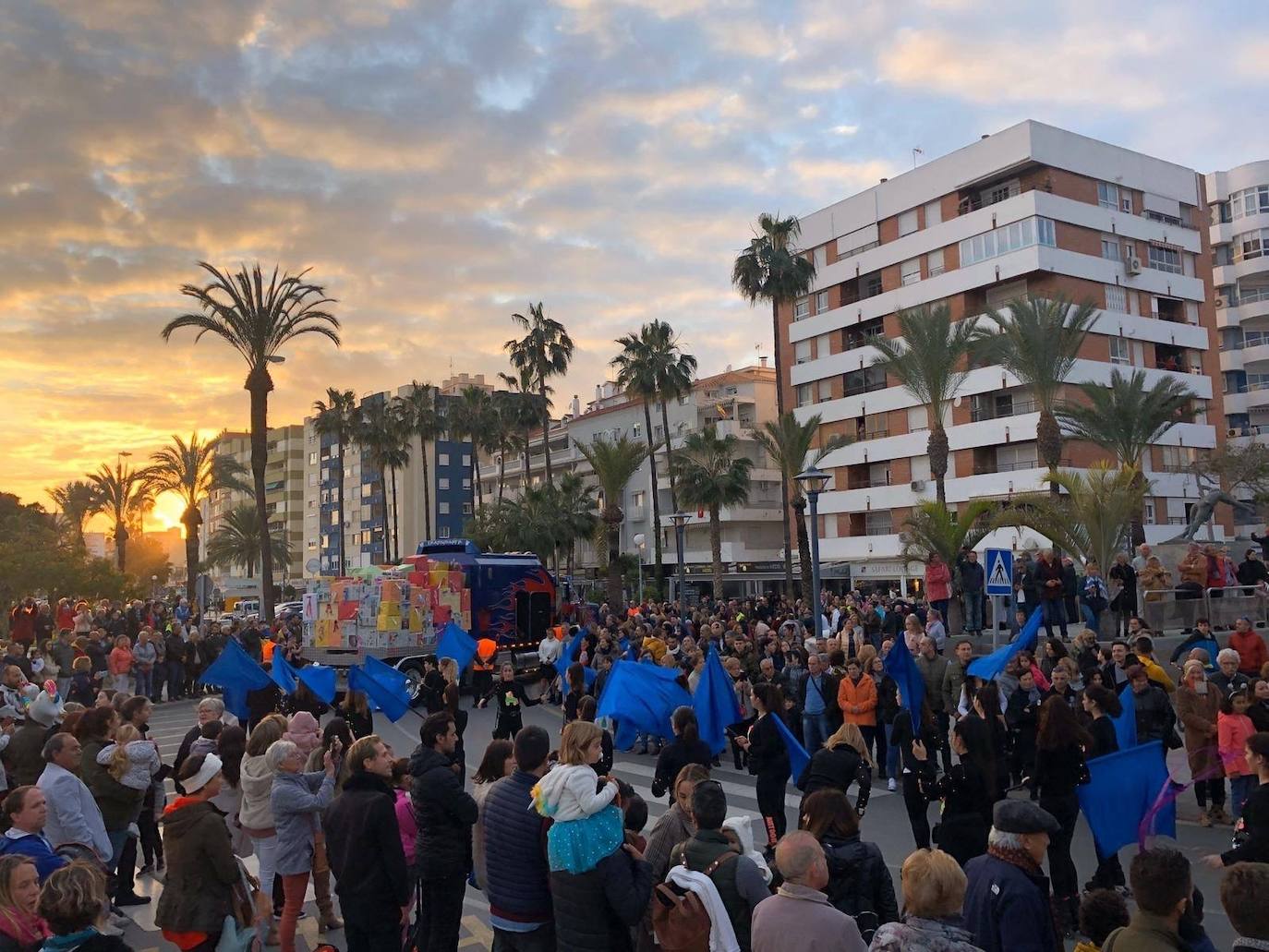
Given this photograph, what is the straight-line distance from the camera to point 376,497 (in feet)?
340

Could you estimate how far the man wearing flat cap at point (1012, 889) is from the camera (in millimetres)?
4484

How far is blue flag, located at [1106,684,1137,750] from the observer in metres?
9.78

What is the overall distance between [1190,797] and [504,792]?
995 centimetres

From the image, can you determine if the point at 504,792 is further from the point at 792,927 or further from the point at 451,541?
the point at 451,541

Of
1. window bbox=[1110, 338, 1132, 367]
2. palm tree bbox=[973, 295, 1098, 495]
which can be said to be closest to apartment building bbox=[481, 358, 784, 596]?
window bbox=[1110, 338, 1132, 367]

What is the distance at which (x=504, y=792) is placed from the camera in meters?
5.09

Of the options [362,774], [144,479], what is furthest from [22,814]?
[144,479]

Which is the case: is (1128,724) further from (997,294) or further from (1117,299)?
(1117,299)

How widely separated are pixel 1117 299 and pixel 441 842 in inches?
2031

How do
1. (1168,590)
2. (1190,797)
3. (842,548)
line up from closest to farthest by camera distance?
(1190,797) < (1168,590) < (842,548)

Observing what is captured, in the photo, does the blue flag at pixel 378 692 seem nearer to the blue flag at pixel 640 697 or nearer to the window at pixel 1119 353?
the blue flag at pixel 640 697

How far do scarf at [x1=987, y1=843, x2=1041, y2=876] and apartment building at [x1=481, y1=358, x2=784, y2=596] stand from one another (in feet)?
168

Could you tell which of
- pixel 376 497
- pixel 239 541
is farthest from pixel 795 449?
pixel 376 497

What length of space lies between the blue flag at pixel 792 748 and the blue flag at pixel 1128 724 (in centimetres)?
320
